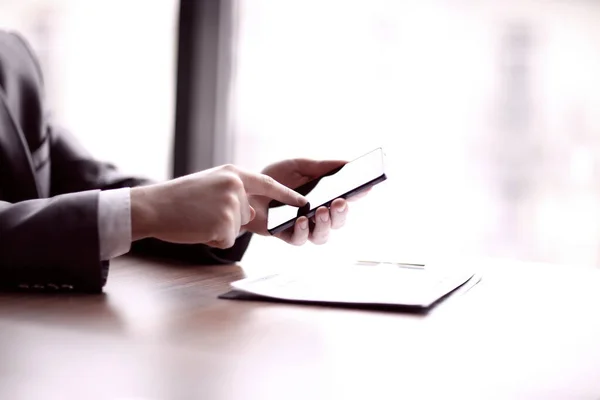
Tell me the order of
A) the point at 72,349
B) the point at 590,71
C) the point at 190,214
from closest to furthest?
the point at 72,349 < the point at 190,214 < the point at 590,71

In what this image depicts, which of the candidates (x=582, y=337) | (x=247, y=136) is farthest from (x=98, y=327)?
(x=247, y=136)

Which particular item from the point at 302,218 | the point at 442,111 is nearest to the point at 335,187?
the point at 302,218

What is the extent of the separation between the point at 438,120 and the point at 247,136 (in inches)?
22.9

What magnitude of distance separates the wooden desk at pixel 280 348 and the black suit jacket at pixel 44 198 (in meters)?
0.04

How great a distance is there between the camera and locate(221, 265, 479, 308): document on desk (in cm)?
78

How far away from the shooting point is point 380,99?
194cm

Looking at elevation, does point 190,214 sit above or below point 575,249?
above

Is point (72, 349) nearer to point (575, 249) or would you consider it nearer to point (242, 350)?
point (242, 350)

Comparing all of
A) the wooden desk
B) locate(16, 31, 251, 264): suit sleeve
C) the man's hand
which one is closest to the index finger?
the man's hand

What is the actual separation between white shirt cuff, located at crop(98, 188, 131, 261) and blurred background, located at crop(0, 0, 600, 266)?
2.67ft

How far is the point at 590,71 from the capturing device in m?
1.71

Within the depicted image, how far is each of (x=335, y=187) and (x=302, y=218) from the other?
62mm

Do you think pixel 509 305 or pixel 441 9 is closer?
pixel 509 305

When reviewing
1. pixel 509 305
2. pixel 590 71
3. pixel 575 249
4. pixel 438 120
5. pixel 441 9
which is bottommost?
pixel 575 249
